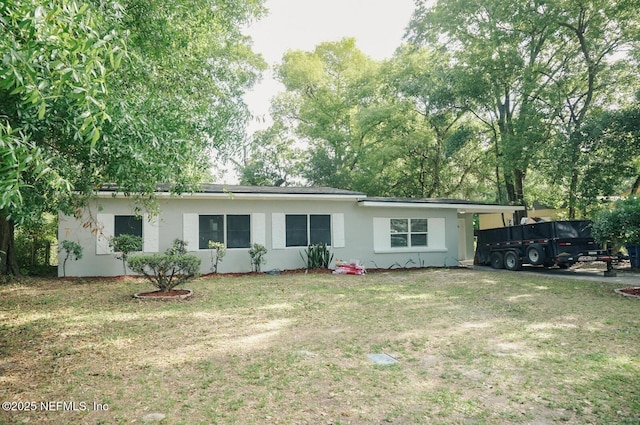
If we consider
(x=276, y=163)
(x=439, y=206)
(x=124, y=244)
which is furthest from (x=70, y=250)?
(x=276, y=163)

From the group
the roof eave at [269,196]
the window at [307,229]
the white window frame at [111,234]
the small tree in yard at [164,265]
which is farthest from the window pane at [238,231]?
the small tree in yard at [164,265]

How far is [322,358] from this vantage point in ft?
15.4

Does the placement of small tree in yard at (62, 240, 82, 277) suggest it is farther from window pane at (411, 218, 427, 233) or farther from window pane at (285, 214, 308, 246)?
window pane at (411, 218, 427, 233)

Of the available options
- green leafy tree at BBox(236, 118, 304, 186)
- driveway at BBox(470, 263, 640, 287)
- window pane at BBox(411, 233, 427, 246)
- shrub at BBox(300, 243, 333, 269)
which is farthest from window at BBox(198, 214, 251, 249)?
green leafy tree at BBox(236, 118, 304, 186)

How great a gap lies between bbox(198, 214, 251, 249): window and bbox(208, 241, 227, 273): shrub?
0.91 feet

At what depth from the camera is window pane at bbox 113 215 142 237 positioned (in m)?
12.0

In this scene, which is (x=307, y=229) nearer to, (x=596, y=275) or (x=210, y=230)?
(x=210, y=230)

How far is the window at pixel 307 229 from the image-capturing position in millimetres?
13820

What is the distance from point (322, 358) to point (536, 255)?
11.2 meters

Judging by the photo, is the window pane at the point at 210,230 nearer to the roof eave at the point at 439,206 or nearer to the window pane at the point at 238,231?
the window pane at the point at 238,231

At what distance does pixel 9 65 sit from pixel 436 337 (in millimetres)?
5412

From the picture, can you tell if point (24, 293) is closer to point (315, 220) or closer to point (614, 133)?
point (315, 220)

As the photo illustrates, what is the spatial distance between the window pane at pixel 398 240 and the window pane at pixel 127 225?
8.83 meters

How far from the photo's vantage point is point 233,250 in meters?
13.1
